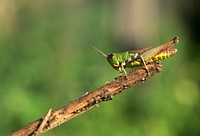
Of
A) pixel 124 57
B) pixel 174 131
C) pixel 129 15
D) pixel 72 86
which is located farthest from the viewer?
pixel 129 15

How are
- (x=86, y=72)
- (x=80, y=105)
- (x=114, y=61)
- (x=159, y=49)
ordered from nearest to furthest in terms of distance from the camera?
(x=80, y=105)
(x=159, y=49)
(x=114, y=61)
(x=86, y=72)

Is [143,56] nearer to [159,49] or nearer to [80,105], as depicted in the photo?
[159,49]

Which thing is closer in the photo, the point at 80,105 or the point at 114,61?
the point at 80,105

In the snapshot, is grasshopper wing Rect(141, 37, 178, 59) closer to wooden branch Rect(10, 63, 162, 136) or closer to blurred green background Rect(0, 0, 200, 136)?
wooden branch Rect(10, 63, 162, 136)

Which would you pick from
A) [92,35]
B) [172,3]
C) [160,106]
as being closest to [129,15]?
[92,35]

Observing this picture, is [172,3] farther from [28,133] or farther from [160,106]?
[28,133]

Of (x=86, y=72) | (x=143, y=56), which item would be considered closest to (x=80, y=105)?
(x=143, y=56)

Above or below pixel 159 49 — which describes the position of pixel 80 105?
below
